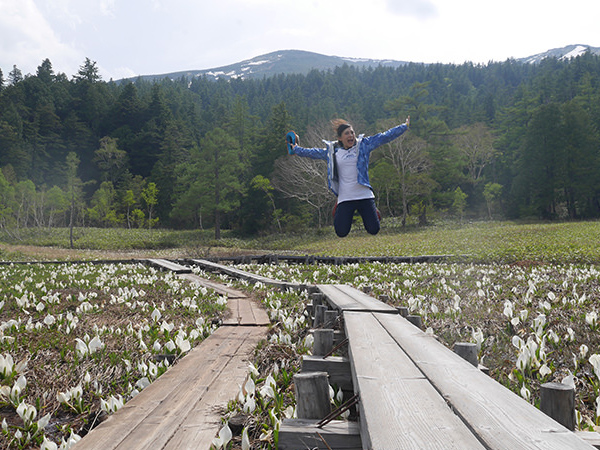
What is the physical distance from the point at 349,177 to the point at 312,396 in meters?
5.52

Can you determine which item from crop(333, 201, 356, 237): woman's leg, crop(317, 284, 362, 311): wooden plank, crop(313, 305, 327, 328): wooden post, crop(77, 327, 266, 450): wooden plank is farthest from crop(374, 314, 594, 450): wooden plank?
crop(333, 201, 356, 237): woman's leg

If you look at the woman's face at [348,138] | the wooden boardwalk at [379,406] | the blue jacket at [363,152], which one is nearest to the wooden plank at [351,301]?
the wooden boardwalk at [379,406]

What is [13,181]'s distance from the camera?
66000 mm

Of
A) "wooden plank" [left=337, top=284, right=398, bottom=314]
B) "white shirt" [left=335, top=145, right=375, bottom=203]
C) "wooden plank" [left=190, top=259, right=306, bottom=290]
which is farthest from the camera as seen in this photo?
"wooden plank" [left=190, top=259, right=306, bottom=290]

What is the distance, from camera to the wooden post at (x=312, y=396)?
2137mm

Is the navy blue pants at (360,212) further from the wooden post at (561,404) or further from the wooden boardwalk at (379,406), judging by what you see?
the wooden post at (561,404)

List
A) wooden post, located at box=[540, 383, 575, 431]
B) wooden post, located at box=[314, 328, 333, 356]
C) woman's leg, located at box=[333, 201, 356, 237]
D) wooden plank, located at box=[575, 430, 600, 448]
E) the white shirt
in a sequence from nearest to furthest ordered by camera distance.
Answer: wooden plank, located at box=[575, 430, 600, 448] < wooden post, located at box=[540, 383, 575, 431] < wooden post, located at box=[314, 328, 333, 356] < the white shirt < woman's leg, located at box=[333, 201, 356, 237]

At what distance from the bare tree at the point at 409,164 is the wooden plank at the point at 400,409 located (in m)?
40.1

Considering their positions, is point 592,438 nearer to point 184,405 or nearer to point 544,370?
point 544,370

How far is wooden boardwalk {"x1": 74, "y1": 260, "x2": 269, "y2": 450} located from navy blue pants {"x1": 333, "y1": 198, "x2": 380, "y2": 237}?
3.58 metres

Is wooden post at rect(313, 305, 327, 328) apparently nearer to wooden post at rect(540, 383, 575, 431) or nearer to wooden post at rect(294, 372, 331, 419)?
wooden post at rect(294, 372, 331, 419)

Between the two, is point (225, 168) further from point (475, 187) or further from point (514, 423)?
point (514, 423)

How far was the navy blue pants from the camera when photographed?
7359 millimetres

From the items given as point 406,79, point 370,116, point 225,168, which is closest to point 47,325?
point 225,168
